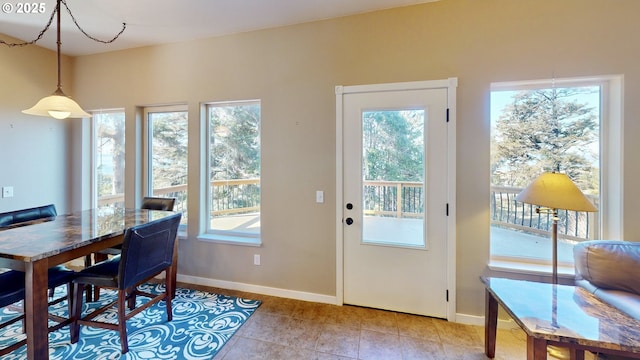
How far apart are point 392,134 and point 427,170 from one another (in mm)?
466

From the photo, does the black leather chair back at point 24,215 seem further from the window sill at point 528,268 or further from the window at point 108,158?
the window sill at point 528,268

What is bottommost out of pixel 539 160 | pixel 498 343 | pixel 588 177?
pixel 498 343

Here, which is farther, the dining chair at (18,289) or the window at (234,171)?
the window at (234,171)

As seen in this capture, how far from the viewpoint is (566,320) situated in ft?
4.30

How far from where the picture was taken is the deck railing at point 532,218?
2.16 meters

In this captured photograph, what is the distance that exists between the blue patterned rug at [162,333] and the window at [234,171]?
71cm

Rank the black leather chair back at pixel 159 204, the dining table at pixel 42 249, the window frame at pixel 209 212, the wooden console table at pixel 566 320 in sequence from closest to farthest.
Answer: the wooden console table at pixel 566 320 < the dining table at pixel 42 249 < the black leather chair back at pixel 159 204 < the window frame at pixel 209 212

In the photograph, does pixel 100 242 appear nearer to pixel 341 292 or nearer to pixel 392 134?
pixel 341 292

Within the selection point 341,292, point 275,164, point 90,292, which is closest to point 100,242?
point 90,292

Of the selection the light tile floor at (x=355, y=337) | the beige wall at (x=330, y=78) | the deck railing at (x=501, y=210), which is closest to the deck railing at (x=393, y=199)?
the deck railing at (x=501, y=210)

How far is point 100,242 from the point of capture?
1.85 m

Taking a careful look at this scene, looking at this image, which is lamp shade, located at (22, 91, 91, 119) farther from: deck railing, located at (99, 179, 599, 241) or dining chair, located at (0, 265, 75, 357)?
deck railing, located at (99, 179, 599, 241)

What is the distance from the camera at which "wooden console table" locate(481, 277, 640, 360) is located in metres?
1.16
